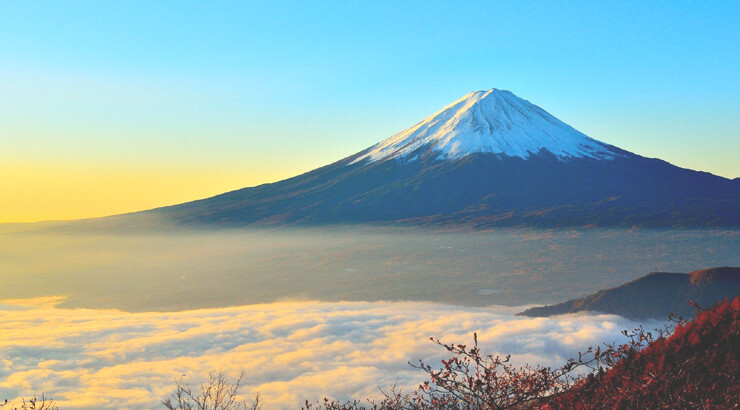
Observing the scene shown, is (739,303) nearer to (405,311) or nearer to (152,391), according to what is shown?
(152,391)

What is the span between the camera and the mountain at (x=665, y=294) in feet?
343

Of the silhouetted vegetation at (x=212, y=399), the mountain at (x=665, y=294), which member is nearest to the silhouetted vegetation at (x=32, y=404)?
the silhouetted vegetation at (x=212, y=399)

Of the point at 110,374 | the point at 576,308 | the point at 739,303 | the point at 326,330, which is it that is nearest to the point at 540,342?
the point at 576,308

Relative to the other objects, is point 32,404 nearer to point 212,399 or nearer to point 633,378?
point 633,378

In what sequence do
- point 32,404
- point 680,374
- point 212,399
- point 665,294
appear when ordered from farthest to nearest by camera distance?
point 665,294 < point 212,399 < point 32,404 < point 680,374

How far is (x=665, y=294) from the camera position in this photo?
118 meters

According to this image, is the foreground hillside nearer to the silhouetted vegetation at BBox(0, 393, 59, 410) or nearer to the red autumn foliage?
the red autumn foliage

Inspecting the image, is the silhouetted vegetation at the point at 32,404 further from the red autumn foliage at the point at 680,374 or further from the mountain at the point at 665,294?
the mountain at the point at 665,294

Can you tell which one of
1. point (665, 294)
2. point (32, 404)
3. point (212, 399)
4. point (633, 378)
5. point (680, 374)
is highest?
point (680, 374)

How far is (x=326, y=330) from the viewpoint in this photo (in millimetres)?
168000

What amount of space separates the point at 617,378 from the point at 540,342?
4998 inches

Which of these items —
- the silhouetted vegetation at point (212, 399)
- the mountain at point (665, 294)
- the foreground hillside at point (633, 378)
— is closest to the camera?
the foreground hillside at point (633, 378)

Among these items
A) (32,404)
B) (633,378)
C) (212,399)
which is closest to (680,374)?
(633,378)

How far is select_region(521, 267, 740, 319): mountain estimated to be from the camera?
104438 mm
